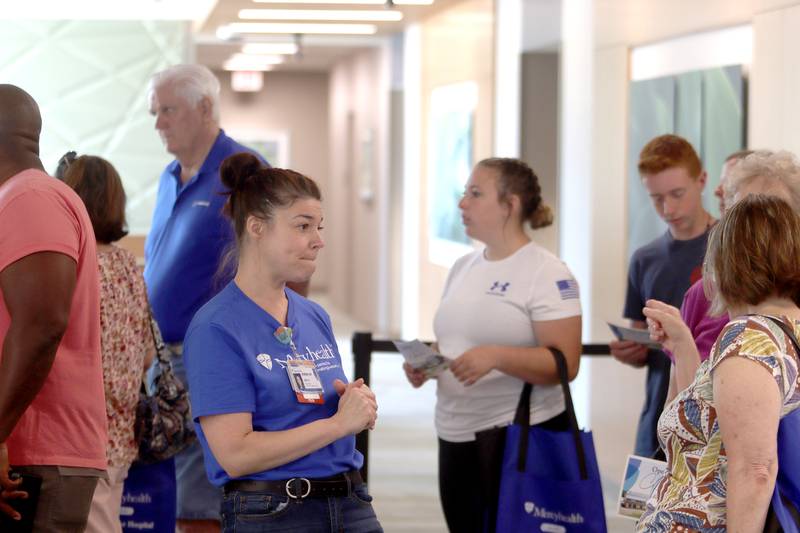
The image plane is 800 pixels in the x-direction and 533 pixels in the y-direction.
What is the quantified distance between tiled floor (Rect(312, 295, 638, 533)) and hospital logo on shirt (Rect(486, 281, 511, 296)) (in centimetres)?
225

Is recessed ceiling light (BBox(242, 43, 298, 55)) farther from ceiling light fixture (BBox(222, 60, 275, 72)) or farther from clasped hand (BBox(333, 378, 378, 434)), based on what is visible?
clasped hand (BBox(333, 378, 378, 434))

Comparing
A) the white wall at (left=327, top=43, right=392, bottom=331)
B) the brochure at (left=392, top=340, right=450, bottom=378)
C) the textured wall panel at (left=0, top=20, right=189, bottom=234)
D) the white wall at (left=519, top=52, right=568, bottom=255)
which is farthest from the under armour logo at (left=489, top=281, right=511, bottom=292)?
the white wall at (left=327, top=43, right=392, bottom=331)

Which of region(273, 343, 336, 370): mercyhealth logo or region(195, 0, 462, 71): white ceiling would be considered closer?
region(273, 343, 336, 370): mercyhealth logo

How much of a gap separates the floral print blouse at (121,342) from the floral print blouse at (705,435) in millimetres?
1530

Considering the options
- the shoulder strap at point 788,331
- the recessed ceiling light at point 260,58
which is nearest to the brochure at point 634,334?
the shoulder strap at point 788,331

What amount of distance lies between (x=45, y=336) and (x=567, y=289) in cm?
181

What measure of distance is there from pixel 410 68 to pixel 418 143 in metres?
0.91

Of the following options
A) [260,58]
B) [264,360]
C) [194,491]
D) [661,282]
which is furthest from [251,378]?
[260,58]

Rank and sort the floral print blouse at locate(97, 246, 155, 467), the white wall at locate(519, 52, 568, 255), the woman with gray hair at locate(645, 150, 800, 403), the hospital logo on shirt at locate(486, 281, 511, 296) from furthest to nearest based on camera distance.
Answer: the white wall at locate(519, 52, 568, 255) < the hospital logo on shirt at locate(486, 281, 511, 296) < the floral print blouse at locate(97, 246, 155, 467) < the woman with gray hair at locate(645, 150, 800, 403)

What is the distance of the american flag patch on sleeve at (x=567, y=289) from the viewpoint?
11.9 feet

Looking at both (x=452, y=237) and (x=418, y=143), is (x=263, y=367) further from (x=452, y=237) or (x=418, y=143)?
(x=418, y=143)

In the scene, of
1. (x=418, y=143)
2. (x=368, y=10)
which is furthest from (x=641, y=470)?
(x=418, y=143)

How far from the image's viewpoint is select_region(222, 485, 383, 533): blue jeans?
234 cm

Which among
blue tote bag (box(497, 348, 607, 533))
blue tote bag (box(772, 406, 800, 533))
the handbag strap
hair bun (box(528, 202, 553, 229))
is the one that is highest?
hair bun (box(528, 202, 553, 229))
